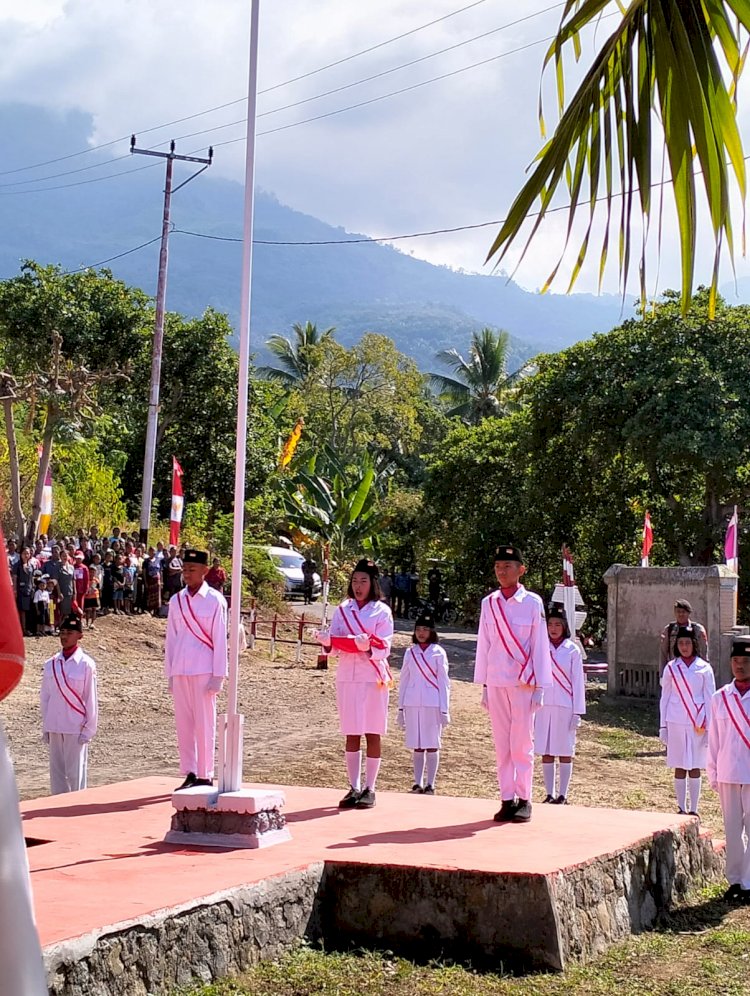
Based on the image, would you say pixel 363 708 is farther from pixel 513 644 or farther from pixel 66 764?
pixel 66 764

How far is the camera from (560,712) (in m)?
12.3

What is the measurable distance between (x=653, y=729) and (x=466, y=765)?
15.7 ft

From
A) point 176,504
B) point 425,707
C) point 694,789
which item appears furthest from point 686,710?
point 176,504

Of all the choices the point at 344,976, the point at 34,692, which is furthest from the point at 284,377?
the point at 344,976

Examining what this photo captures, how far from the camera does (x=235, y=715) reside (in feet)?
25.6

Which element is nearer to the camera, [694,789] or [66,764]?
[66,764]

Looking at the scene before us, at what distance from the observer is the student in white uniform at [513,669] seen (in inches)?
353

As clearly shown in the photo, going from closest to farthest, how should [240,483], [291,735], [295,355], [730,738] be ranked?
[240,483], [730,738], [291,735], [295,355]

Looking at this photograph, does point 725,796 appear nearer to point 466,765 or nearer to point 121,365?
point 466,765

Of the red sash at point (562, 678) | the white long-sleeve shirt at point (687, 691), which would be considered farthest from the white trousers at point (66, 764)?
the white long-sleeve shirt at point (687, 691)

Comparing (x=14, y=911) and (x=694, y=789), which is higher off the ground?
(x=14, y=911)

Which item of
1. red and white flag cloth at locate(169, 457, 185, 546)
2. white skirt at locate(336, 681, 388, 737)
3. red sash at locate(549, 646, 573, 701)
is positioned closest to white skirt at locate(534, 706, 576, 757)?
red sash at locate(549, 646, 573, 701)

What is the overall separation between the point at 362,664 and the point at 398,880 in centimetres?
300

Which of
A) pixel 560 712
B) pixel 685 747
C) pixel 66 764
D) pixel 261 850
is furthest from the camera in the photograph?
pixel 560 712
